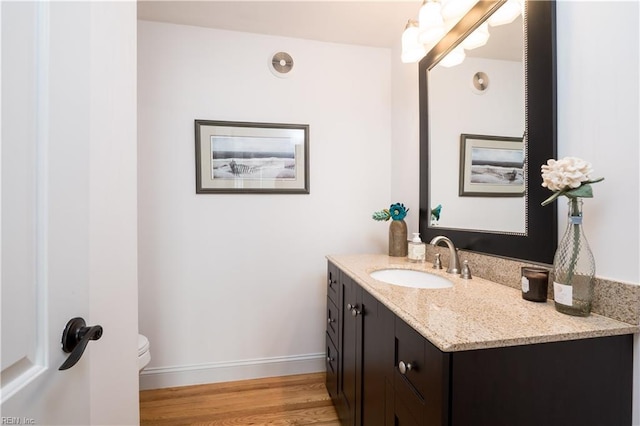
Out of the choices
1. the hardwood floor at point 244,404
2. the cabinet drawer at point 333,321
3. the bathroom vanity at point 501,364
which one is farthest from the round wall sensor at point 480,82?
the hardwood floor at point 244,404

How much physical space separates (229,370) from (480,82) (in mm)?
2326

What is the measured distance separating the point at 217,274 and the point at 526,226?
182 centimetres

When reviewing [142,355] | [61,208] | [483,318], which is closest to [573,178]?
[483,318]

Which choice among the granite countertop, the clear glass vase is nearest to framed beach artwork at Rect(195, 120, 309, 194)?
the granite countertop

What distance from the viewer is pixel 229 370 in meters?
2.11

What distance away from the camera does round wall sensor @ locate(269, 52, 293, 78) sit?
215cm

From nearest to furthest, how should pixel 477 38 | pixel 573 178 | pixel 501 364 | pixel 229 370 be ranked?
1. pixel 501 364
2. pixel 573 178
3. pixel 477 38
4. pixel 229 370

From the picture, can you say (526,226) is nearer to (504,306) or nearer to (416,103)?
(504,306)

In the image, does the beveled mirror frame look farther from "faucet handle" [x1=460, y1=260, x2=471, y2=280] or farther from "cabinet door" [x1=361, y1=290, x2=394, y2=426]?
"cabinet door" [x1=361, y1=290, x2=394, y2=426]

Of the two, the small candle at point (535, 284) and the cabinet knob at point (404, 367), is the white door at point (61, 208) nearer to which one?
the cabinet knob at point (404, 367)

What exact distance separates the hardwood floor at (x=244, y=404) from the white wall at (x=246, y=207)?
9 centimetres

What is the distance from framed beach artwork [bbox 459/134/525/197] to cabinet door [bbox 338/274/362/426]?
76 cm

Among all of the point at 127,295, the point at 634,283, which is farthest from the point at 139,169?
the point at 634,283

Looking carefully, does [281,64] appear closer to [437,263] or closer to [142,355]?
[437,263]
